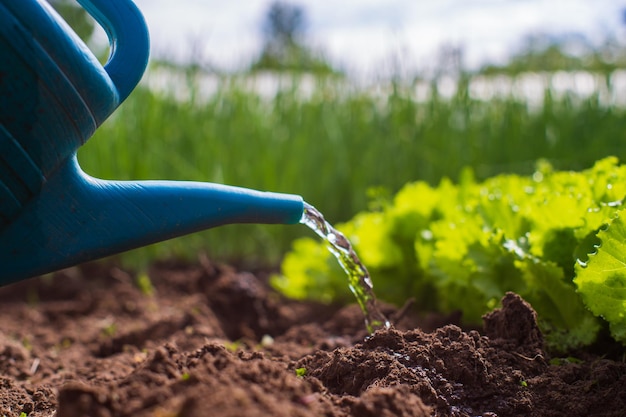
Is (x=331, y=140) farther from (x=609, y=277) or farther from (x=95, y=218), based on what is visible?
(x=95, y=218)

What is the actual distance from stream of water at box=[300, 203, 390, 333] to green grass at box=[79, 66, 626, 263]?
1.81m

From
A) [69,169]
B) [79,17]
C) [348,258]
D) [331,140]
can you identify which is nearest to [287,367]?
[348,258]

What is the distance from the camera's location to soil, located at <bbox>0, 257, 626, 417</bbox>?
1.14 m

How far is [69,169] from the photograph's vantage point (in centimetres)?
138

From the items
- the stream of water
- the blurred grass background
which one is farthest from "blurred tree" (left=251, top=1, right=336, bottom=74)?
the stream of water

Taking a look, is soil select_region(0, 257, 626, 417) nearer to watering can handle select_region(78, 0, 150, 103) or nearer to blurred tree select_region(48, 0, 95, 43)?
watering can handle select_region(78, 0, 150, 103)

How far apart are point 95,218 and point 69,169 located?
0.36ft

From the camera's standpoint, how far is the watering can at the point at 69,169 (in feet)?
4.04

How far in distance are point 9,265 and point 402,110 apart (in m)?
3.00

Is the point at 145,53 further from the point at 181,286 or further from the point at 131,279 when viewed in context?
the point at 131,279

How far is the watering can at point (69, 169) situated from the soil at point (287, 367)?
0.85 feet

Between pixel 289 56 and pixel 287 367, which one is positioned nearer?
pixel 287 367

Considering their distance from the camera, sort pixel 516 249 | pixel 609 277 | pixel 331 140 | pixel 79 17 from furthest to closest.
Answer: pixel 331 140, pixel 79 17, pixel 516 249, pixel 609 277

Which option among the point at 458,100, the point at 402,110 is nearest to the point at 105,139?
the point at 402,110
